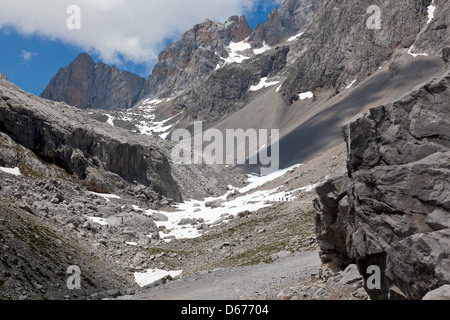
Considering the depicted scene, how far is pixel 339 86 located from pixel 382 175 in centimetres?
18451

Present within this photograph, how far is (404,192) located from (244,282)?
10.9 meters

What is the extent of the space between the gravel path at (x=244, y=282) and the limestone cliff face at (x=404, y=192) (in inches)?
193

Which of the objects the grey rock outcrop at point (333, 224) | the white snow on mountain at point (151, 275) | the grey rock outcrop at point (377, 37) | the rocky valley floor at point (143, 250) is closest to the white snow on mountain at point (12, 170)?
the rocky valley floor at point (143, 250)

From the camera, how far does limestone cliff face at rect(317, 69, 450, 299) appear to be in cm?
911

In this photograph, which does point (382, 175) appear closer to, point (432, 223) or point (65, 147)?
point (432, 223)

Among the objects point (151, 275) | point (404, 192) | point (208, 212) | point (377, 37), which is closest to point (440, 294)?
point (404, 192)

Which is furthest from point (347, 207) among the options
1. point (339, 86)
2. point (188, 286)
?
point (339, 86)

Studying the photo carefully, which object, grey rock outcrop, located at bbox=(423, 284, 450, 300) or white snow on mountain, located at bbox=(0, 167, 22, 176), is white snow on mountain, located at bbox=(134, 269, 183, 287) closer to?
grey rock outcrop, located at bbox=(423, 284, 450, 300)

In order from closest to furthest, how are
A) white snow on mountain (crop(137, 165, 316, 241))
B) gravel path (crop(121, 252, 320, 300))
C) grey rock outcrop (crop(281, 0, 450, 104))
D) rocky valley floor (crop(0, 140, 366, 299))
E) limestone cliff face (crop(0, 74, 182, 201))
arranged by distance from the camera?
gravel path (crop(121, 252, 320, 300)) → rocky valley floor (crop(0, 140, 366, 299)) → white snow on mountain (crop(137, 165, 316, 241)) → limestone cliff face (crop(0, 74, 182, 201)) → grey rock outcrop (crop(281, 0, 450, 104))

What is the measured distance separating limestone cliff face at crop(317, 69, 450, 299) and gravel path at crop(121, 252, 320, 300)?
491 centimetres

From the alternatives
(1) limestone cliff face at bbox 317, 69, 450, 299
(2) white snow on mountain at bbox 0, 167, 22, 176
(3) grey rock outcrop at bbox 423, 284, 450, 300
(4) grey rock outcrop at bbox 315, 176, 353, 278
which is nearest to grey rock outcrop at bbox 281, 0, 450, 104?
(2) white snow on mountain at bbox 0, 167, 22, 176

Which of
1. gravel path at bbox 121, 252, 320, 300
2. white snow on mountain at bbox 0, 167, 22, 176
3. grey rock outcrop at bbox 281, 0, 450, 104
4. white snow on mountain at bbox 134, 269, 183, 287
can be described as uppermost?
grey rock outcrop at bbox 281, 0, 450, 104

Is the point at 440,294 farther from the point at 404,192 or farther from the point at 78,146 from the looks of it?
the point at 78,146

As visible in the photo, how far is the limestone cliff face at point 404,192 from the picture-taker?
29.9ft
